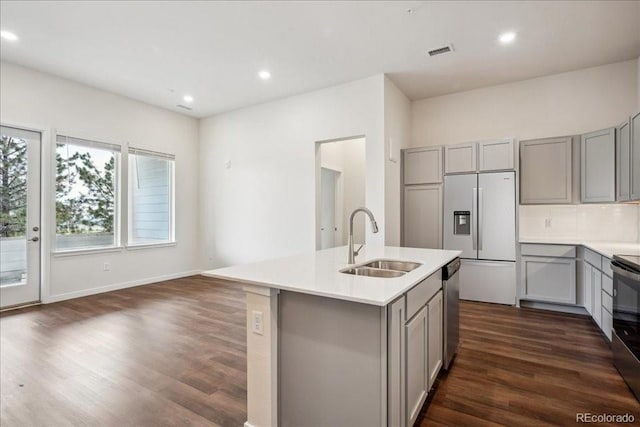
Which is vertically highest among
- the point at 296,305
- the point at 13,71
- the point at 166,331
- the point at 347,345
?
the point at 13,71

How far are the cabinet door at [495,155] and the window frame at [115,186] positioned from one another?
562 cm

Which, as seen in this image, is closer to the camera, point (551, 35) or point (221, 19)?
point (221, 19)

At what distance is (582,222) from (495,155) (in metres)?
1.44

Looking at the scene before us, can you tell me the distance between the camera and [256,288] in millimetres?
1700

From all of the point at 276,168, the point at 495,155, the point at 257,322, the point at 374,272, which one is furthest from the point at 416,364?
the point at 276,168

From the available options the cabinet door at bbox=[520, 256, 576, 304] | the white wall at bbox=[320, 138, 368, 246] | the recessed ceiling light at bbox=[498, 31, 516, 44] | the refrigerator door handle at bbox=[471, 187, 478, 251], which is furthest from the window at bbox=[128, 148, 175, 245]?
the cabinet door at bbox=[520, 256, 576, 304]

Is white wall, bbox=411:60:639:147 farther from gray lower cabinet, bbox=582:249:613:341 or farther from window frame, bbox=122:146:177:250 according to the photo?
window frame, bbox=122:146:177:250

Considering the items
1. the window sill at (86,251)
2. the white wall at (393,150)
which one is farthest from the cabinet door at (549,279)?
the window sill at (86,251)

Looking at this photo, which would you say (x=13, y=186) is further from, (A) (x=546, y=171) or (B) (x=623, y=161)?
(B) (x=623, y=161)

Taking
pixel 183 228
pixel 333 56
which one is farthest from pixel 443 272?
pixel 183 228

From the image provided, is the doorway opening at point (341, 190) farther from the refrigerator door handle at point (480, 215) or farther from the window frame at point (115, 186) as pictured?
the window frame at point (115, 186)

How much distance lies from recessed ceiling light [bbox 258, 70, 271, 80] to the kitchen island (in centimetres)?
337

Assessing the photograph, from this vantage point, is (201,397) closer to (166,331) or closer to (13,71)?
(166,331)

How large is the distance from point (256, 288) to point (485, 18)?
3.40 metres
